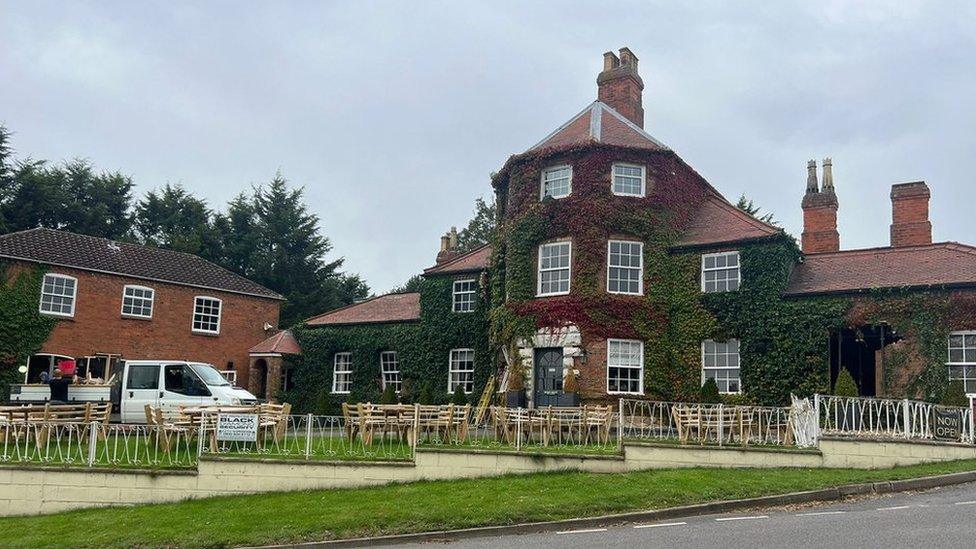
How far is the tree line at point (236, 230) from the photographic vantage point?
172 feet

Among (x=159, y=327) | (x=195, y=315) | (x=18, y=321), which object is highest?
(x=195, y=315)

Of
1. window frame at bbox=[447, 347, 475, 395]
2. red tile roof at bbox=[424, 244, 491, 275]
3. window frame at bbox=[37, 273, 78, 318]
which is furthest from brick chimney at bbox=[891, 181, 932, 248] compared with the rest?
window frame at bbox=[37, 273, 78, 318]

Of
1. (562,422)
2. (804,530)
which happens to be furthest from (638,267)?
(804,530)

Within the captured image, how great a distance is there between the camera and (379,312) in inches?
1411

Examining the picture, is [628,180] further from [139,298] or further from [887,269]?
[139,298]

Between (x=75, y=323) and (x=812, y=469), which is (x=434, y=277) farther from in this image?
(x=812, y=469)

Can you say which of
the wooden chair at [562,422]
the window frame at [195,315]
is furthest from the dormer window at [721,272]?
the window frame at [195,315]

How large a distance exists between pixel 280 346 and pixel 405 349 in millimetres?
6571

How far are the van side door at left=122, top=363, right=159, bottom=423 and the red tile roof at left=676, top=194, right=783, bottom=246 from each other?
16.6 m

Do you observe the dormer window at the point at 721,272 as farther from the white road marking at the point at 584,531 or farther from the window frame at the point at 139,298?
the window frame at the point at 139,298

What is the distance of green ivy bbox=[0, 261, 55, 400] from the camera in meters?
30.2

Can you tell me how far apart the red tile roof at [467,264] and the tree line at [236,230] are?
2343 cm

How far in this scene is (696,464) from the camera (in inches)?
Answer: 638

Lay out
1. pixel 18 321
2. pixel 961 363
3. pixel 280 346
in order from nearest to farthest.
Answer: pixel 961 363 → pixel 18 321 → pixel 280 346
